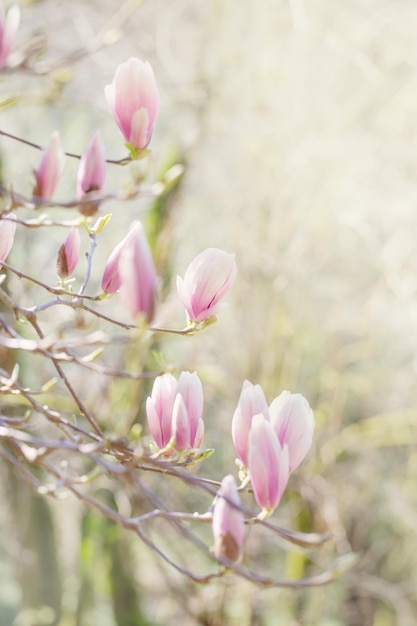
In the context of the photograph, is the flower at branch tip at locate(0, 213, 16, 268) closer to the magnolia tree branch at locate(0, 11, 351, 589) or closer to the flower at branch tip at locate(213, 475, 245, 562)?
the magnolia tree branch at locate(0, 11, 351, 589)

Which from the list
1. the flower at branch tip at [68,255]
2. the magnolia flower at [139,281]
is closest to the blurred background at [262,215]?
the flower at branch tip at [68,255]

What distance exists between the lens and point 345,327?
201 centimetres

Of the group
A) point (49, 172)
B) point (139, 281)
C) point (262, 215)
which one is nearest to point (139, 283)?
point (139, 281)

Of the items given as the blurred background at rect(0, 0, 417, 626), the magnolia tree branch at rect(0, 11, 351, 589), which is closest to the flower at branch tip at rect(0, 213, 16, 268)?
the magnolia tree branch at rect(0, 11, 351, 589)

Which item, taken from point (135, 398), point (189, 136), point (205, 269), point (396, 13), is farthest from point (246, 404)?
point (396, 13)

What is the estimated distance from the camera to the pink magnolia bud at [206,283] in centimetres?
42

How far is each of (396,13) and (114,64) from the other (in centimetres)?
72

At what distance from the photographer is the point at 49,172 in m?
0.37

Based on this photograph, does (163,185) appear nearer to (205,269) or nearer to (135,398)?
(205,269)

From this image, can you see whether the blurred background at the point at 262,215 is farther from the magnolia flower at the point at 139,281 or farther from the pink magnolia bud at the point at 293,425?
the magnolia flower at the point at 139,281

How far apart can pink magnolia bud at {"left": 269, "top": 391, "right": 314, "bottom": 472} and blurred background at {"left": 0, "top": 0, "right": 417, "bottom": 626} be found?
1.14m

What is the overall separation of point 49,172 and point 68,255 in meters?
0.07

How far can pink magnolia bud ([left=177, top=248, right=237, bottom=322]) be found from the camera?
420 millimetres

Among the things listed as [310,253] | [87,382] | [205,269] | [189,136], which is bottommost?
[87,382]
